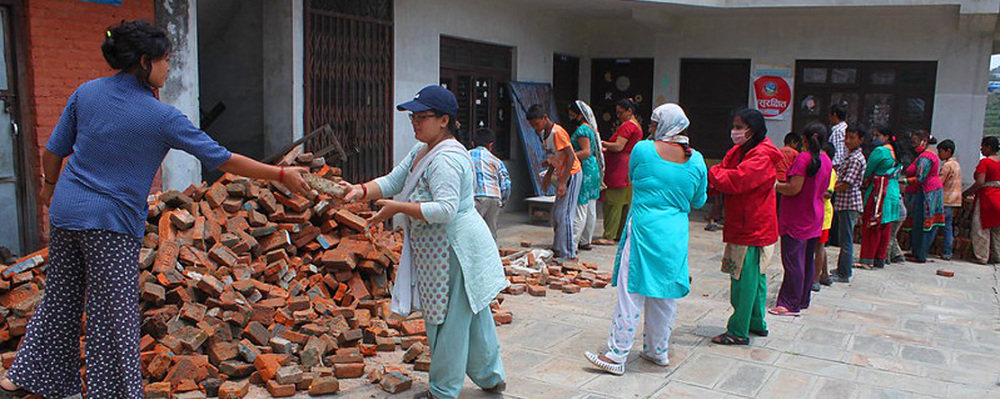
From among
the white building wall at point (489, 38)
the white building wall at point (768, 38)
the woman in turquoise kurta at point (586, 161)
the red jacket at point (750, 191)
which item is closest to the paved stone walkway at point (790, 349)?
the red jacket at point (750, 191)

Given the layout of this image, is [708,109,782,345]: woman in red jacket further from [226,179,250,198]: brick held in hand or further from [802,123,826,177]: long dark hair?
[226,179,250,198]: brick held in hand

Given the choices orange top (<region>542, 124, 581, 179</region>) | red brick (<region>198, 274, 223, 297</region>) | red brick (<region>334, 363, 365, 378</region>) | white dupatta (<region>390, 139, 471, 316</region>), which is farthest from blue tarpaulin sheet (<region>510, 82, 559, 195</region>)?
white dupatta (<region>390, 139, 471, 316</region>)

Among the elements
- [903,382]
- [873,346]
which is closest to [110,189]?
[903,382]

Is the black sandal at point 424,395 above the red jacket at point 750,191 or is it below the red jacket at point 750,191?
below

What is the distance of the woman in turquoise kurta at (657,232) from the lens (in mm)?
4566

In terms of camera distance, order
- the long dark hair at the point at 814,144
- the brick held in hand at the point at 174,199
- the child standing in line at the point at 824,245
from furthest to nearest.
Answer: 1. the child standing in line at the point at 824,245
2. the long dark hair at the point at 814,144
3. the brick held in hand at the point at 174,199

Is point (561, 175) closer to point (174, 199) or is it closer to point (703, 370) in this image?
point (703, 370)

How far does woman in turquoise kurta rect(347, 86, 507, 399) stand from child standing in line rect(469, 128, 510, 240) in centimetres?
206

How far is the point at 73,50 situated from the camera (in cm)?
576

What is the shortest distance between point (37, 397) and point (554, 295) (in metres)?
4.02

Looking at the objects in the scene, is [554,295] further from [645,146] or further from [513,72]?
[513,72]

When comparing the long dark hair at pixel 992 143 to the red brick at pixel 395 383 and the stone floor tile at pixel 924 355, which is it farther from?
the red brick at pixel 395 383

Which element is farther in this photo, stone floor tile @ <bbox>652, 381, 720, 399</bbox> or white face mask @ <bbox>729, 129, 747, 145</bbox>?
white face mask @ <bbox>729, 129, 747, 145</bbox>

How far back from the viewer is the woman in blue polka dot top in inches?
125
